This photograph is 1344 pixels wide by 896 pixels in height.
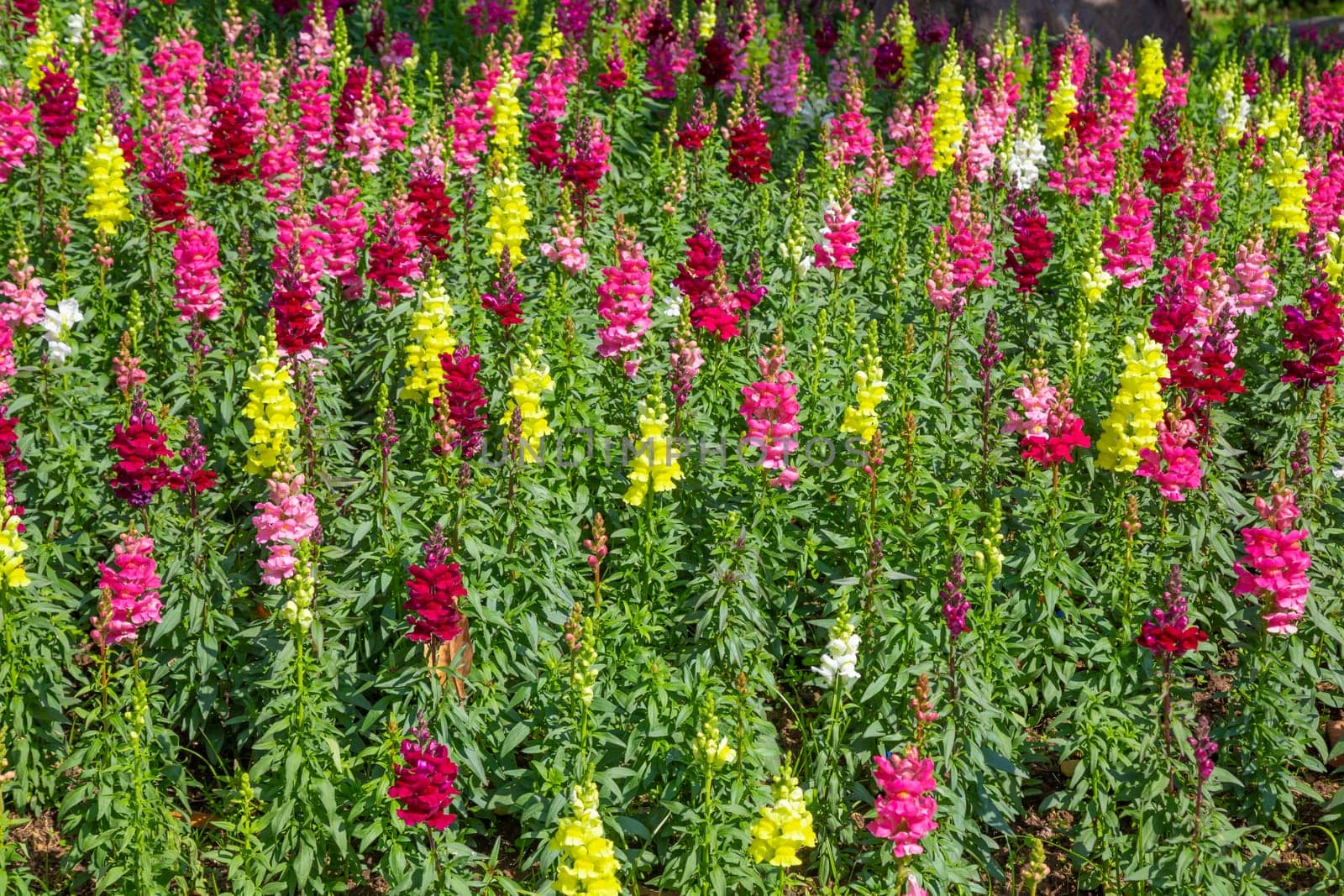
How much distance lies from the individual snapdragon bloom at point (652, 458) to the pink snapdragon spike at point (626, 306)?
0.90 metres

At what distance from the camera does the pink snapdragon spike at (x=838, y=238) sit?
869 centimetres

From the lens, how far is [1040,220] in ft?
28.1

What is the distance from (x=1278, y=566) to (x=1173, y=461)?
0.81 metres

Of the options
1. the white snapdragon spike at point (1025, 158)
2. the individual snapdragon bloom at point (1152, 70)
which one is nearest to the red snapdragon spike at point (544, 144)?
the white snapdragon spike at point (1025, 158)

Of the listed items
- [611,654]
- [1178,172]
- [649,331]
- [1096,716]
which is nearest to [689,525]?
[611,654]

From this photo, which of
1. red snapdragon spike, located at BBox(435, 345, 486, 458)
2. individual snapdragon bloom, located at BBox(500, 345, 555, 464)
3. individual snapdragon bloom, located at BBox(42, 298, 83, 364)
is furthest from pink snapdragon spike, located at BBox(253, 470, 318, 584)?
individual snapdragon bloom, located at BBox(42, 298, 83, 364)

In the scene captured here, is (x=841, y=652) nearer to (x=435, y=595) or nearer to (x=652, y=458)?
(x=652, y=458)

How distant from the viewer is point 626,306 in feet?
25.3

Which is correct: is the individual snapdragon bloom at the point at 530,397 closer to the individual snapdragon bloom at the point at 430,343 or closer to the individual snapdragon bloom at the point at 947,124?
the individual snapdragon bloom at the point at 430,343

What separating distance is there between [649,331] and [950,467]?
75.2 inches

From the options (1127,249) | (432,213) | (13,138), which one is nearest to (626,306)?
(432,213)

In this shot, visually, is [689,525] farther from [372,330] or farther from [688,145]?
[688,145]

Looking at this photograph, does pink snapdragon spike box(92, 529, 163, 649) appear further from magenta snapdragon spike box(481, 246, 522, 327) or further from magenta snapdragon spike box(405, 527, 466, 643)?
magenta snapdragon spike box(481, 246, 522, 327)

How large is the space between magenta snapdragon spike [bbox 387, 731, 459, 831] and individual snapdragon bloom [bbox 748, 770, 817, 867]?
1.16 meters
